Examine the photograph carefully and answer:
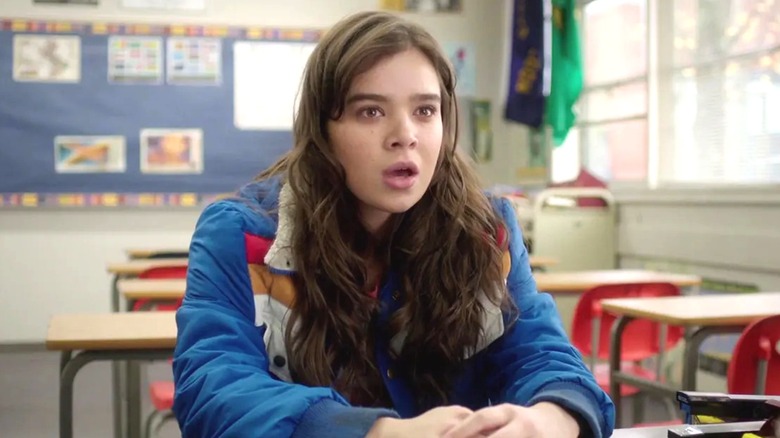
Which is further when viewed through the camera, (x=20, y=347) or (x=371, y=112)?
(x=20, y=347)

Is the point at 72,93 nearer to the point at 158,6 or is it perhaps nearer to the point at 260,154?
the point at 158,6

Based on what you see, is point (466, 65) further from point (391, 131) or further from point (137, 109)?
point (391, 131)

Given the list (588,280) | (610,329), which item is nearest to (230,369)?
(610,329)

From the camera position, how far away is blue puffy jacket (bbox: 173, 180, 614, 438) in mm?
889

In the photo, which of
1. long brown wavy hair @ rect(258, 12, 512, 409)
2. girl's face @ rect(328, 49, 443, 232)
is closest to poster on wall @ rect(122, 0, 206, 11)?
long brown wavy hair @ rect(258, 12, 512, 409)

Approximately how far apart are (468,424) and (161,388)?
197 cm

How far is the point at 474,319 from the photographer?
1.11 meters

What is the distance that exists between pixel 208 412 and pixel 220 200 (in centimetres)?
31

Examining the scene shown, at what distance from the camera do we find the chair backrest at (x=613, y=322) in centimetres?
262

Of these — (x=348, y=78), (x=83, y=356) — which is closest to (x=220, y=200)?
(x=348, y=78)

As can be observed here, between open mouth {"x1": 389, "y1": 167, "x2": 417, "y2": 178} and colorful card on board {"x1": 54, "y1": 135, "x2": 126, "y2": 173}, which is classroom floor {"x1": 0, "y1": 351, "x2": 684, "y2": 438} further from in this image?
open mouth {"x1": 389, "y1": 167, "x2": 417, "y2": 178}

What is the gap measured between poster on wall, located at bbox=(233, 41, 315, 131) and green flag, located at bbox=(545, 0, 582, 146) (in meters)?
1.68

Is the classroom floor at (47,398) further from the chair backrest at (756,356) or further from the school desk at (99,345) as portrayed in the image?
the chair backrest at (756,356)

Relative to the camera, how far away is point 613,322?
2.75 meters
